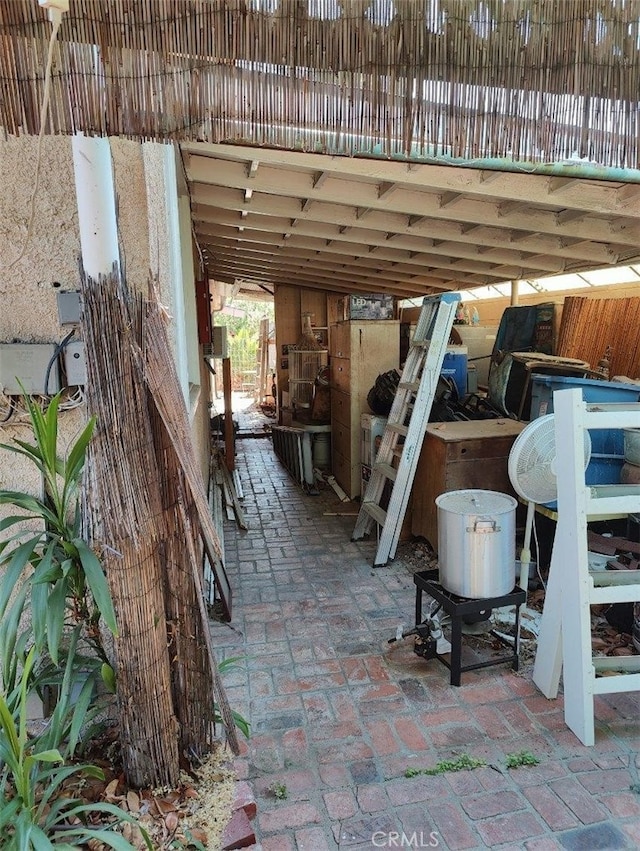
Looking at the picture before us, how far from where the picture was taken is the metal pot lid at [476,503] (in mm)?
2916

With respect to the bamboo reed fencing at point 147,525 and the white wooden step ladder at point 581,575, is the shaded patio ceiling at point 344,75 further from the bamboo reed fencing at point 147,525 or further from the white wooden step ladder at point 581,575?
the white wooden step ladder at point 581,575

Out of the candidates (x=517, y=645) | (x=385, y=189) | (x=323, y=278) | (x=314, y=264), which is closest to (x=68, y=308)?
(x=517, y=645)

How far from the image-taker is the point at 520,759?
228cm

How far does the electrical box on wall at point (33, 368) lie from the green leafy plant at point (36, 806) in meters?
0.95

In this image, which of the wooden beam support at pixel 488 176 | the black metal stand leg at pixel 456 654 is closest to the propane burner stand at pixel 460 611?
the black metal stand leg at pixel 456 654

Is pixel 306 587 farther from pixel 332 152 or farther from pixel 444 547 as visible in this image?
pixel 332 152

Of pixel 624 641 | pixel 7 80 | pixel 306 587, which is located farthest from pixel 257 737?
pixel 7 80

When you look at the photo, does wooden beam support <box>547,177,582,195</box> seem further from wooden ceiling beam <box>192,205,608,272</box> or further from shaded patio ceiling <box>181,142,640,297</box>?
wooden ceiling beam <box>192,205,608,272</box>

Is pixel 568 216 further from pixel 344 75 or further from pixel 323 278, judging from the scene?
pixel 323 278

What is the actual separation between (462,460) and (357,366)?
7.16 ft

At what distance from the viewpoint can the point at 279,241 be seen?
675cm

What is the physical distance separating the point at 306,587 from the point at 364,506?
3.81 feet

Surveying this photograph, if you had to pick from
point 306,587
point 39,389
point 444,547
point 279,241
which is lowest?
point 306,587

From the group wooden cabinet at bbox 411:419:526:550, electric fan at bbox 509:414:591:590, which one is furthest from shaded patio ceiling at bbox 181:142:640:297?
electric fan at bbox 509:414:591:590
